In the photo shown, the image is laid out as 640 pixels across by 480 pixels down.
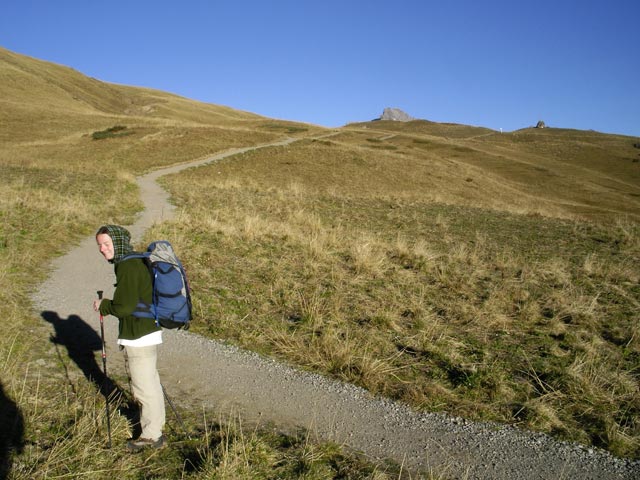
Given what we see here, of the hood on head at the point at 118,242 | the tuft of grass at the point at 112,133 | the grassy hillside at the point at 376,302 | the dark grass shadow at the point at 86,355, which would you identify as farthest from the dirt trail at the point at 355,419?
the tuft of grass at the point at 112,133

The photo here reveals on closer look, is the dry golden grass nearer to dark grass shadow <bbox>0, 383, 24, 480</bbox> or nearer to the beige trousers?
the beige trousers

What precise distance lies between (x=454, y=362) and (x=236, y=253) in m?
6.36

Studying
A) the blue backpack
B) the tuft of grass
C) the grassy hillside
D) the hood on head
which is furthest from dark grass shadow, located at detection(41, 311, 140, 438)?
the tuft of grass

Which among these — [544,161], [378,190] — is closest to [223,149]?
[378,190]

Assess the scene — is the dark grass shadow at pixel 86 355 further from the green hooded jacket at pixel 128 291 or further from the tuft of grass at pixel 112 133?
the tuft of grass at pixel 112 133

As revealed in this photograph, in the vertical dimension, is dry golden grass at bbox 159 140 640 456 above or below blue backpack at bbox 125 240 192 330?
below

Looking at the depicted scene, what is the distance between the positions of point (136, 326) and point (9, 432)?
140cm

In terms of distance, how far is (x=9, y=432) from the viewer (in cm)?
383

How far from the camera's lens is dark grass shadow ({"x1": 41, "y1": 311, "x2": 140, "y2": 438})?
457cm

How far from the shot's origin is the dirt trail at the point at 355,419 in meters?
4.14

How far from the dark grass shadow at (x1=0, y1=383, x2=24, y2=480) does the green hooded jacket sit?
3.79ft

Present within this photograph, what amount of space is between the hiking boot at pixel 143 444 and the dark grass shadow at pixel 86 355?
1.05 ft

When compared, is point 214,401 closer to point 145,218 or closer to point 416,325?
point 416,325

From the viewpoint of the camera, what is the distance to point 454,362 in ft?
20.0
